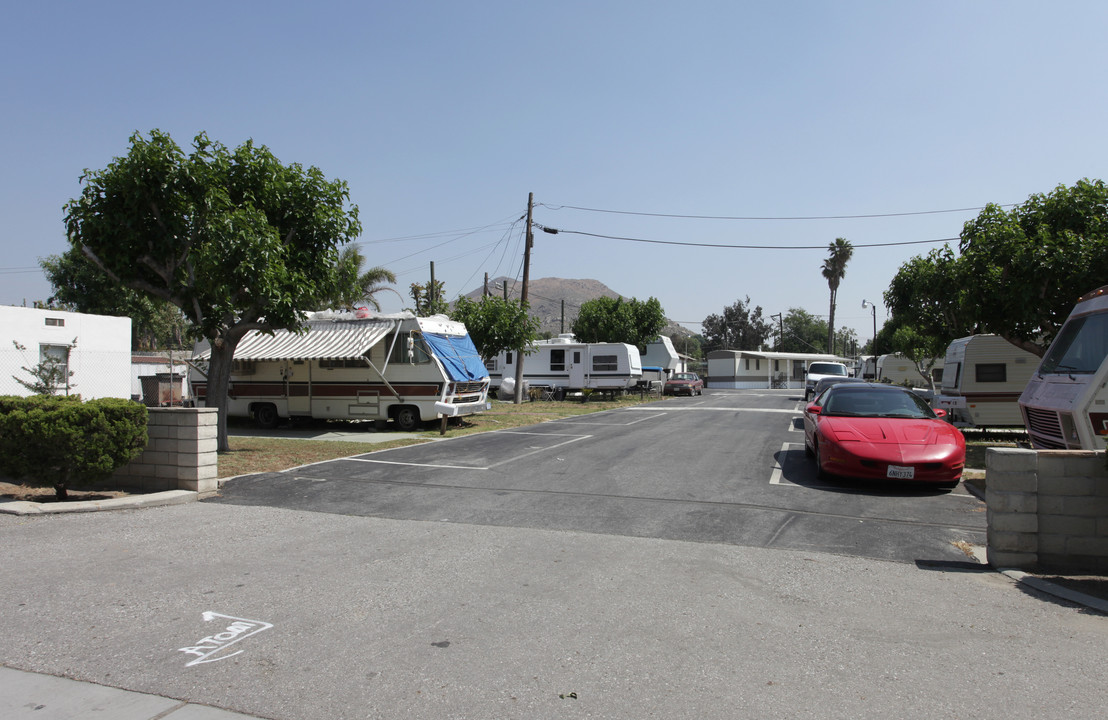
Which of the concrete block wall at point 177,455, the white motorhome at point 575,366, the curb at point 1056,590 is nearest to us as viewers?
the curb at point 1056,590

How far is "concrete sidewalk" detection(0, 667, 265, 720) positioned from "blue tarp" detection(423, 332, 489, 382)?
13580 millimetres

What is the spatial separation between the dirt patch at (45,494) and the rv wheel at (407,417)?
340 inches

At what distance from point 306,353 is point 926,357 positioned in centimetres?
3458

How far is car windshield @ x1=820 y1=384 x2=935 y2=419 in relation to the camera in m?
10.1

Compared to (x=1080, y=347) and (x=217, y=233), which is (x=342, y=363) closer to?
(x=217, y=233)

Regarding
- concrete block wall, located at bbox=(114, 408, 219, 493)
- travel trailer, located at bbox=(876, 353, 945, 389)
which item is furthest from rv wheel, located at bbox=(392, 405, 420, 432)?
travel trailer, located at bbox=(876, 353, 945, 389)

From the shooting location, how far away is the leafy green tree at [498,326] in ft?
90.5

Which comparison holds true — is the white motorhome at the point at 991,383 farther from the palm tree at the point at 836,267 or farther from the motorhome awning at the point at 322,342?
the palm tree at the point at 836,267

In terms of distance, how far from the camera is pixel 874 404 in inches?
405

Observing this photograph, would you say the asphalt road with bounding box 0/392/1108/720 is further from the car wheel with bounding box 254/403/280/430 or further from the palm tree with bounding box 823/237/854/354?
the palm tree with bounding box 823/237/854/354

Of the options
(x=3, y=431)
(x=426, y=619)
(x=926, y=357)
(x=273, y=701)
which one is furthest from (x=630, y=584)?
(x=926, y=357)

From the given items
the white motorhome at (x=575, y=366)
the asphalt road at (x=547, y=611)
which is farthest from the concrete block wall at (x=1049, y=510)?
the white motorhome at (x=575, y=366)

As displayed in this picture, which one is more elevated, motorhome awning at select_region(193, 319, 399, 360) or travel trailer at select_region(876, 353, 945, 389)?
motorhome awning at select_region(193, 319, 399, 360)

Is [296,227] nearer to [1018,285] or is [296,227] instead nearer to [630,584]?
[630,584]
